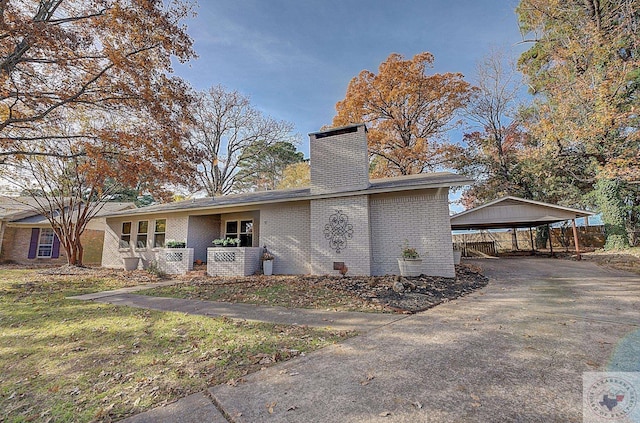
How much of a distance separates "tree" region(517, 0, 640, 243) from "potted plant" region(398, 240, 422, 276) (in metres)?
11.8

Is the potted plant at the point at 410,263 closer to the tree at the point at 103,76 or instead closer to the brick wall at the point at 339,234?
the brick wall at the point at 339,234

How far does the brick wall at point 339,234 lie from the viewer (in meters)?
8.96

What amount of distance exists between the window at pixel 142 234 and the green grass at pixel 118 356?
8.82 m

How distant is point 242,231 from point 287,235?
3138 millimetres

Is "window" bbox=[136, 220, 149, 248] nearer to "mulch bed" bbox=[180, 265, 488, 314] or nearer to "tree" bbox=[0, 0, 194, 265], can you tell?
"tree" bbox=[0, 0, 194, 265]

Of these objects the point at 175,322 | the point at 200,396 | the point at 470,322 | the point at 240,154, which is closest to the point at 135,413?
the point at 200,396

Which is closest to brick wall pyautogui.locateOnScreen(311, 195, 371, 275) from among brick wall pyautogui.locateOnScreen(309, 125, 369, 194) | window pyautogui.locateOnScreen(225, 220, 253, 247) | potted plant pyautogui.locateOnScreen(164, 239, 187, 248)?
brick wall pyautogui.locateOnScreen(309, 125, 369, 194)

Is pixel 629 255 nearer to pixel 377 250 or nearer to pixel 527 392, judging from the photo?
pixel 377 250

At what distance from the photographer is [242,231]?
12.9m

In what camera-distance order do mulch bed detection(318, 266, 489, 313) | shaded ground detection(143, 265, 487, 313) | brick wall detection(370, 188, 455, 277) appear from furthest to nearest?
1. brick wall detection(370, 188, 455, 277)
2. shaded ground detection(143, 265, 487, 313)
3. mulch bed detection(318, 266, 489, 313)

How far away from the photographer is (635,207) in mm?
16297

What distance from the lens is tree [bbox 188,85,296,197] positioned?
23.3m

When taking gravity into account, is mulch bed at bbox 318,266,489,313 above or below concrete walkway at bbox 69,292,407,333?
above

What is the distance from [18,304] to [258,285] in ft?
19.2
